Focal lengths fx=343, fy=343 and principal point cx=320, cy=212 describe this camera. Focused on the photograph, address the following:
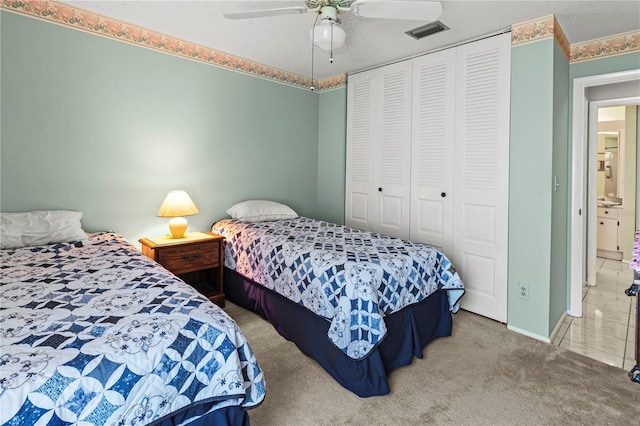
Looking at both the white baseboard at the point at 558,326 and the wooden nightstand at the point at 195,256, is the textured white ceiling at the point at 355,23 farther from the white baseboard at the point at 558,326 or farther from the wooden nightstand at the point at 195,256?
the white baseboard at the point at 558,326

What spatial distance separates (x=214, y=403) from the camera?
127cm

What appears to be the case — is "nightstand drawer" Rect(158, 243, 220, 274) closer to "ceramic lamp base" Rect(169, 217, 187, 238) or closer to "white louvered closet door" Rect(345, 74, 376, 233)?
A: "ceramic lamp base" Rect(169, 217, 187, 238)

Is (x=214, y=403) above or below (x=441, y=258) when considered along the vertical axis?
below

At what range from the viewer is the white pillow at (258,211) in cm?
344

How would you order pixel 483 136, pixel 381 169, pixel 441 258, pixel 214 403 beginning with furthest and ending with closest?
pixel 381 169 < pixel 483 136 < pixel 441 258 < pixel 214 403

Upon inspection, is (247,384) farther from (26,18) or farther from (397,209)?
(26,18)

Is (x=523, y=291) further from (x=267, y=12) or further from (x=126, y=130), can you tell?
(x=126, y=130)

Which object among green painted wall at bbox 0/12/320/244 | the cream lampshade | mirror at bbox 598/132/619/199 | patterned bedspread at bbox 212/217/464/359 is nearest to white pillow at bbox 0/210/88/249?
green painted wall at bbox 0/12/320/244

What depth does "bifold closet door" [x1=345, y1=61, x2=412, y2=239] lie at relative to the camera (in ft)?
11.6

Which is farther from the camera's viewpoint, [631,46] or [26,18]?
[631,46]

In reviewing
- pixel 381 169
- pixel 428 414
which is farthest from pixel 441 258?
pixel 381 169

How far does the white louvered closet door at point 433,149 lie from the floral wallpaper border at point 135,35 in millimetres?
1127

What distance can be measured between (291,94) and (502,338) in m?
3.30

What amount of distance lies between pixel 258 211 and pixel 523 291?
2459mm
